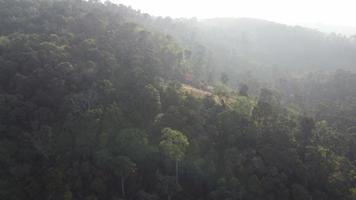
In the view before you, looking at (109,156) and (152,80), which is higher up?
(152,80)

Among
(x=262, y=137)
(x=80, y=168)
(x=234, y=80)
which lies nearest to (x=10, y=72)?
(x=80, y=168)

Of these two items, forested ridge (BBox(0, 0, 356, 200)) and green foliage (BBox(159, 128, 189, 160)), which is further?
green foliage (BBox(159, 128, 189, 160))

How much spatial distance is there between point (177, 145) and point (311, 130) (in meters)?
23.1

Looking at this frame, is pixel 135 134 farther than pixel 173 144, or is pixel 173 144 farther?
pixel 135 134

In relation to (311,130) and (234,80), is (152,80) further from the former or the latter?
(234,80)

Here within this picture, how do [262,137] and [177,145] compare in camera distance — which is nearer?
[177,145]

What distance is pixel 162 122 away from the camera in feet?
166

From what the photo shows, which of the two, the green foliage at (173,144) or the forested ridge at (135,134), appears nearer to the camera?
the forested ridge at (135,134)

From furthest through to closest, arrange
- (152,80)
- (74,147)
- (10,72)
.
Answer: (152,80)
(10,72)
(74,147)

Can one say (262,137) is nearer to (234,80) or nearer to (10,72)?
(10,72)

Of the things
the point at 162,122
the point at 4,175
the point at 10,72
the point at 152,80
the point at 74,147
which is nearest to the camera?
the point at 4,175

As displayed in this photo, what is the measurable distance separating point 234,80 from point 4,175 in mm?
70455

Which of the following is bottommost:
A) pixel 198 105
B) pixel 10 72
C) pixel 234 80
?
pixel 234 80

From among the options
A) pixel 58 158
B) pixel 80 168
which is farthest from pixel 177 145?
pixel 58 158
